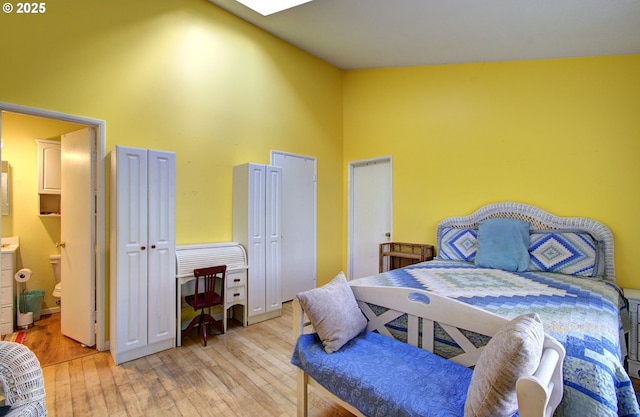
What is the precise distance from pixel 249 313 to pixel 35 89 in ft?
9.04

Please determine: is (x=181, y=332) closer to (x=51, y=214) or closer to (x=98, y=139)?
(x=98, y=139)

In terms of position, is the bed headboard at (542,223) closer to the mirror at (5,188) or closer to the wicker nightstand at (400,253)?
the wicker nightstand at (400,253)

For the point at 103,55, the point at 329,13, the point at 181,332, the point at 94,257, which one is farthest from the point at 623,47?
the point at 94,257

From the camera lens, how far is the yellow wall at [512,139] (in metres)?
2.72

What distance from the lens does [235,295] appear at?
125 inches

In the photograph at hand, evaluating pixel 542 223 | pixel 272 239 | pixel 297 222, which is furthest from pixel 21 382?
pixel 542 223

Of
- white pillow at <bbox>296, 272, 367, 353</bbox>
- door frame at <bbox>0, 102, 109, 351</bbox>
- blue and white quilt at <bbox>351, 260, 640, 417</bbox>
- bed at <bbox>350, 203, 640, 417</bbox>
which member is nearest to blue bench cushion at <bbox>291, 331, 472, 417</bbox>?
white pillow at <bbox>296, 272, 367, 353</bbox>

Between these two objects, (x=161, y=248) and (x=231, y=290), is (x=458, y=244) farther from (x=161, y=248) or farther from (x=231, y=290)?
(x=161, y=248)

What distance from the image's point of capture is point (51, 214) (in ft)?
11.7

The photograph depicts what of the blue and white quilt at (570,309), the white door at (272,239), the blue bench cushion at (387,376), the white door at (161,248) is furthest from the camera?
the white door at (272,239)

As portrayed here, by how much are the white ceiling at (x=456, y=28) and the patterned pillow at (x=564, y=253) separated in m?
1.72

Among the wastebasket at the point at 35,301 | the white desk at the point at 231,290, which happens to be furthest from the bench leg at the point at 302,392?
the wastebasket at the point at 35,301

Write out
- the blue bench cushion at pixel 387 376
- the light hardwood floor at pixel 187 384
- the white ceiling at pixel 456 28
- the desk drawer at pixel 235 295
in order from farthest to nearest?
the desk drawer at pixel 235 295
the white ceiling at pixel 456 28
the light hardwood floor at pixel 187 384
the blue bench cushion at pixel 387 376

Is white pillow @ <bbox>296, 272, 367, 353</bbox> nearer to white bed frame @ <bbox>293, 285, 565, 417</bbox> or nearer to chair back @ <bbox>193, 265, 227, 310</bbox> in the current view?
white bed frame @ <bbox>293, 285, 565, 417</bbox>
